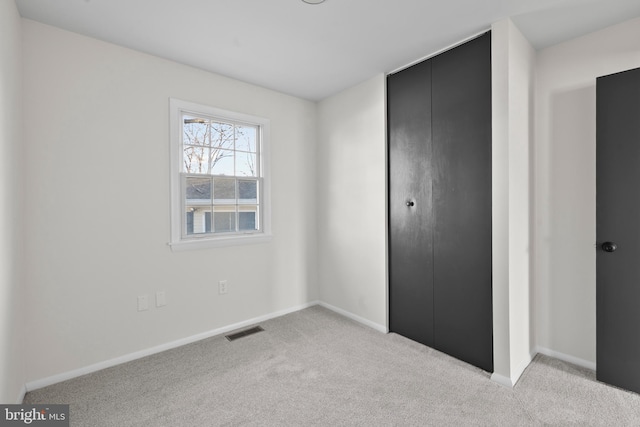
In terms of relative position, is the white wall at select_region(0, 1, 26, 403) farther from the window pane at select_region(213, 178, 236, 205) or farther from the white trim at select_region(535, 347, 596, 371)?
the white trim at select_region(535, 347, 596, 371)

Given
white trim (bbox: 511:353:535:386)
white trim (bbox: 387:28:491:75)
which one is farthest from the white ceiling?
white trim (bbox: 511:353:535:386)

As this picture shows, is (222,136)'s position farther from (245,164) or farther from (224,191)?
(224,191)

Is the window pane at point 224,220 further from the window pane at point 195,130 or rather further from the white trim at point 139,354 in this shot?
the white trim at point 139,354

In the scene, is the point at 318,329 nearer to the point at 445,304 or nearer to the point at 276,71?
the point at 445,304

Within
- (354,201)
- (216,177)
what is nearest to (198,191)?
(216,177)

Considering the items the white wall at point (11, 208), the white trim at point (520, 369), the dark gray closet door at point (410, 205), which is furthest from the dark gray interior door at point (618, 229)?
the white wall at point (11, 208)

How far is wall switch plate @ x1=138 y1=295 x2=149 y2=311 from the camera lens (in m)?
2.53

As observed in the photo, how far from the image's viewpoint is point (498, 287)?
215 cm

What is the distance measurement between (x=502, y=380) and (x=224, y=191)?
2.80 meters

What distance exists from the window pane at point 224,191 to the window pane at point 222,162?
0.08m

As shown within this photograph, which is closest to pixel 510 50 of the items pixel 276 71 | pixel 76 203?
pixel 276 71

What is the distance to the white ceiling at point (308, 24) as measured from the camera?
6.37 ft

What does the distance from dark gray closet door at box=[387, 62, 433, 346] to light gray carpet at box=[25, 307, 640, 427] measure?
0.33 m

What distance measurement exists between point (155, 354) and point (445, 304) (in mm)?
2482
